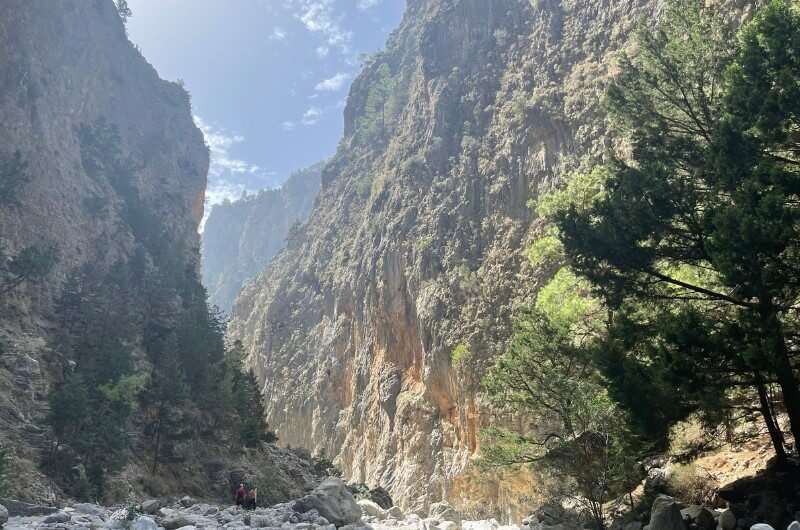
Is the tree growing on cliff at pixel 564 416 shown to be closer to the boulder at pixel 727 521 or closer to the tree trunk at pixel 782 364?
the boulder at pixel 727 521

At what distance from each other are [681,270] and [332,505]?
1144 cm

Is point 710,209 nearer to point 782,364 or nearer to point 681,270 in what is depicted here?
point 782,364

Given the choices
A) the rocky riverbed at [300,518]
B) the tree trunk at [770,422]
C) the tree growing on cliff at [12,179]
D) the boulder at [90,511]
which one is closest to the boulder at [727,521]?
the rocky riverbed at [300,518]

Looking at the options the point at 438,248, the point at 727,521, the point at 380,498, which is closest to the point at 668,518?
the point at 727,521

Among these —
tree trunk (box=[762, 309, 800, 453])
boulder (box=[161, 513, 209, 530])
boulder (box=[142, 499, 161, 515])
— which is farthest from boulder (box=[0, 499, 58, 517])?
tree trunk (box=[762, 309, 800, 453])

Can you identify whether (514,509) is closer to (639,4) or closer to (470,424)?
(470,424)

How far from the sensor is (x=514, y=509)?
96.8ft

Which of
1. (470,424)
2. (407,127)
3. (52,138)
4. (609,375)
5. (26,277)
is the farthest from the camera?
(407,127)

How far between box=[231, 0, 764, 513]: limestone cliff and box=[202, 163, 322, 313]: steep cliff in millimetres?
75058

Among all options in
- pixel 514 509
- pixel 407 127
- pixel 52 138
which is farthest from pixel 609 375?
pixel 407 127

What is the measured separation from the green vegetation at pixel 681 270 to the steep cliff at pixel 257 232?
132 m

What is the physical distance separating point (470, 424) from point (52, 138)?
37.5 metres

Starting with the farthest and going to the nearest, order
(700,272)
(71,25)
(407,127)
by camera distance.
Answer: (407,127), (71,25), (700,272)

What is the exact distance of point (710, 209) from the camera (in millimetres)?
10688
